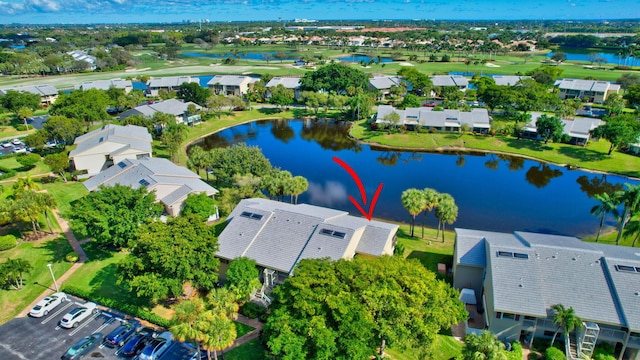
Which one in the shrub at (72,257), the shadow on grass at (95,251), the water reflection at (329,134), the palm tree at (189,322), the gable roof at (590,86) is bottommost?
the shadow on grass at (95,251)

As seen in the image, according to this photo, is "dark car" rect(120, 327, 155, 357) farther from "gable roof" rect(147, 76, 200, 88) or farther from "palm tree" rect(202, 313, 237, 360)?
"gable roof" rect(147, 76, 200, 88)

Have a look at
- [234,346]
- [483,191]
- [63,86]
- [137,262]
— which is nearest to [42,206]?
[137,262]

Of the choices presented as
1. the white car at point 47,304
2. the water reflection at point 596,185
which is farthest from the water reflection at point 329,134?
the white car at point 47,304

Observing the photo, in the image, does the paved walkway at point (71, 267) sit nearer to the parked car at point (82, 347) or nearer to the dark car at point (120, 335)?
the parked car at point (82, 347)

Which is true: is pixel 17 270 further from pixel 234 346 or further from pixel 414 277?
pixel 414 277

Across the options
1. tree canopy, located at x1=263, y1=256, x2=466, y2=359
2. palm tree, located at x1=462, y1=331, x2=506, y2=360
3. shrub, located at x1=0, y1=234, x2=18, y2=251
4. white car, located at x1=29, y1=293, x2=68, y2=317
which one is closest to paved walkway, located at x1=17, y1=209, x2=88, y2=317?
white car, located at x1=29, y1=293, x2=68, y2=317

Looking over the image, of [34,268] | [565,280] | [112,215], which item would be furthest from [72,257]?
[565,280]
